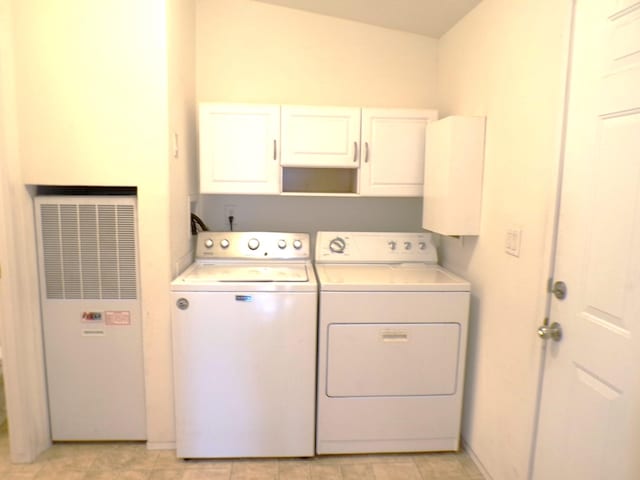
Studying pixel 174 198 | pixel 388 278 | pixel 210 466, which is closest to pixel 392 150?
pixel 388 278

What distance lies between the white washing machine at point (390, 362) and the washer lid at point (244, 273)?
0.58 ft

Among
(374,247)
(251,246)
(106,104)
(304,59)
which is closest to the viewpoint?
(106,104)

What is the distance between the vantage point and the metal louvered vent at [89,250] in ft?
6.70

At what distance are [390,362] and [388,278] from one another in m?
0.43

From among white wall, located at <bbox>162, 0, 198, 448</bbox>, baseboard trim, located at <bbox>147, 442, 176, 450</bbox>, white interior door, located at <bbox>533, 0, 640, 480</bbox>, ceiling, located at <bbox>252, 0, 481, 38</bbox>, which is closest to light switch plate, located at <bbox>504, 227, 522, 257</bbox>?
white interior door, located at <bbox>533, 0, 640, 480</bbox>

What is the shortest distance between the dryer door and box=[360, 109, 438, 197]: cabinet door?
2.73 ft

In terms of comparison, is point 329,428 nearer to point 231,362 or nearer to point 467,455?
point 231,362

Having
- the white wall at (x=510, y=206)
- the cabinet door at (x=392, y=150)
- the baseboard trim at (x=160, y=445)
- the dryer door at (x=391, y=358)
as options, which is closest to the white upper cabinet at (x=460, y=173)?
the white wall at (x=510, y=206)

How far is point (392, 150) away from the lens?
2416 millimetres

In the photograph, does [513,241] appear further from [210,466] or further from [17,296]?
[17,296]

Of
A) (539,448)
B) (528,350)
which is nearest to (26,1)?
(528,350)

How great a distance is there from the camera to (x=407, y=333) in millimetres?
2078

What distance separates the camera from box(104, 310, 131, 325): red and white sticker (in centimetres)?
211

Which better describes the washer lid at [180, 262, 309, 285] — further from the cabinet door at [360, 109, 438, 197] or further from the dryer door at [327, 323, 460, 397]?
the cabinet door at [360, 109, 438, 197]
